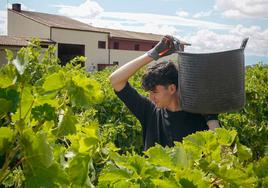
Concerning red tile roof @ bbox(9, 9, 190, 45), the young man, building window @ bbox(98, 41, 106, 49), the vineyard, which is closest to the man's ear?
the young man

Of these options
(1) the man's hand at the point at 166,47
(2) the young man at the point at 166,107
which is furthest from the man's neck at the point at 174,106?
(1) the man's hand at the point at 166,47

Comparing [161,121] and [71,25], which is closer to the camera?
[161,121]

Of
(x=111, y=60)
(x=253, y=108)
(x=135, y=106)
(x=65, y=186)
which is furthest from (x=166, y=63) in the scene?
(x=111, y=60)

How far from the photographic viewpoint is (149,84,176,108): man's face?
3.27 m

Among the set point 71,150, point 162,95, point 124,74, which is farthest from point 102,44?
point 71,150

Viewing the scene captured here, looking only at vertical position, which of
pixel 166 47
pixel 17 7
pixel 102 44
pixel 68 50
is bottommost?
pixel 68 50

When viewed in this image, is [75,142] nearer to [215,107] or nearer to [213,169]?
[213,169]

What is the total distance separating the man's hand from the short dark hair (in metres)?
0.09

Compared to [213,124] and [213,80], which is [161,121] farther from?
[213,80]

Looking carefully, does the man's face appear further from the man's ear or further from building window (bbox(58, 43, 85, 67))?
building window (bbox(58, 43, 85, 67))

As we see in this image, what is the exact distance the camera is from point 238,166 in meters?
1.02

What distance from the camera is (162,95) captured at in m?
3.26

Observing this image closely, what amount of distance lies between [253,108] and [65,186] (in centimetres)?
585

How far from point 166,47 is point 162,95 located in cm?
31
